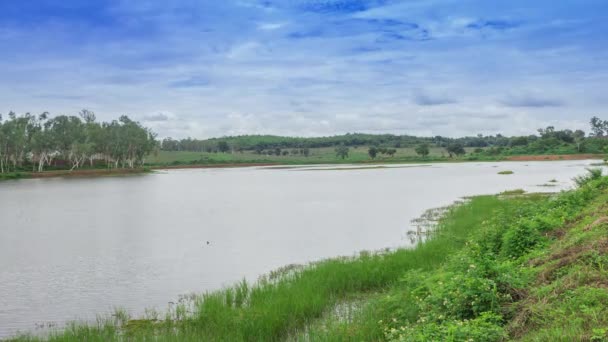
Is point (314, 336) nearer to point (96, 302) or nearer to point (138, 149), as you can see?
point (96, 302)

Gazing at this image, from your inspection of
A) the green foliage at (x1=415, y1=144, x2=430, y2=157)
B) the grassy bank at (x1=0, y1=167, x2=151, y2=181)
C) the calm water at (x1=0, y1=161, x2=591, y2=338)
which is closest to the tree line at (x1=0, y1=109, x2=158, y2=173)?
the grassy bank at (x1=0, y1=167, x2=151, y2=181)

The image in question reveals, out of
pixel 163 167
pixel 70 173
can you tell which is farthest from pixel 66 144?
pixel 163 167

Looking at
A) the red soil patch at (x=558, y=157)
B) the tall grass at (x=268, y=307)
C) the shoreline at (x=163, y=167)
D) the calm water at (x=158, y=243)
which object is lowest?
the calm water at (x=158, y=243)

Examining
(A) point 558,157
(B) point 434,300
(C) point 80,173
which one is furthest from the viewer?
(A) point 558,157

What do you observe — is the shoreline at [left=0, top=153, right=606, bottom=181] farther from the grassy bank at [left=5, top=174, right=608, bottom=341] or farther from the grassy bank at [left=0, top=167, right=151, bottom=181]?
the grassy bank at [left=5, top=174, right=608, bottom=341]

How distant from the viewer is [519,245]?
13.1 m

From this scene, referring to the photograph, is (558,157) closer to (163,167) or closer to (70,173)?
(163,167)

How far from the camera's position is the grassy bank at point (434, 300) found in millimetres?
7488

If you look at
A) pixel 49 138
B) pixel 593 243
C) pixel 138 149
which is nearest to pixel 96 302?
pixel 593 243

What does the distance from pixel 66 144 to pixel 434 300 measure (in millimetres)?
121386

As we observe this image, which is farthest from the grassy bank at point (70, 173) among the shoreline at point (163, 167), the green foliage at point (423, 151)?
the green foliage at point (423, 151)

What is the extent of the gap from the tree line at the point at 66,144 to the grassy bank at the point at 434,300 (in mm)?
106380

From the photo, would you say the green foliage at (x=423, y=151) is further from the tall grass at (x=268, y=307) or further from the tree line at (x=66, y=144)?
the tall grass at (x=268, y=307)

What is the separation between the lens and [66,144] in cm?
11575
